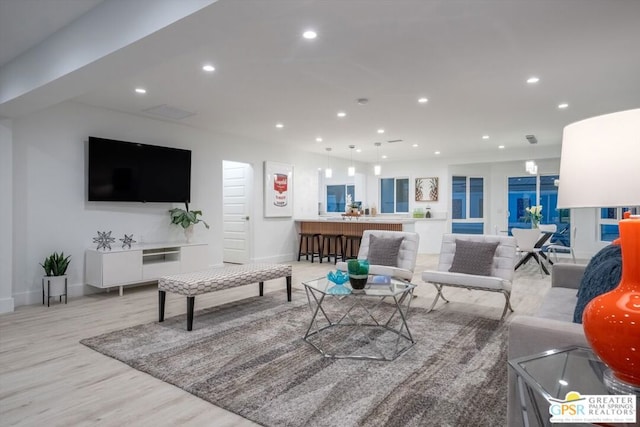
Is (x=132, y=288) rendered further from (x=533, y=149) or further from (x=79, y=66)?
(x=533, y=149)

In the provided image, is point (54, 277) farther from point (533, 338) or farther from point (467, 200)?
point (467, 200)

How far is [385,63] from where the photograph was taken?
3.60 m

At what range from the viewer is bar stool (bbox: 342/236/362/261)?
747cm

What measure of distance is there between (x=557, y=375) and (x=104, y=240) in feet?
17.9

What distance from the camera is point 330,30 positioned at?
9.61 ft

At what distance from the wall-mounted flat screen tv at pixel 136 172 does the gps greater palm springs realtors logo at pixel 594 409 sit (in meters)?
5.52

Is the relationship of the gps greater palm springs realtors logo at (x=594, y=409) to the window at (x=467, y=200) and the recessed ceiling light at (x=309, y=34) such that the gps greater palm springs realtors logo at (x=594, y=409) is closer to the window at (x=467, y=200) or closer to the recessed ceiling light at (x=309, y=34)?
the recessed ceiling light at (x=309, y=34)

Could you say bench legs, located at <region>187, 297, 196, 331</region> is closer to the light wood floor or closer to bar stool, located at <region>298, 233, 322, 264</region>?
the light wood floor

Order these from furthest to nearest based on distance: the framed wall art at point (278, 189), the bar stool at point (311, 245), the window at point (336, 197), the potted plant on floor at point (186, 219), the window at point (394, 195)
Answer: the window at point (336, 197) → the window at point (394, 195) → the bar stool at point (311, 245) → the framed wall art at point (278, 189) → the potted plant on floor at point (186, 219)

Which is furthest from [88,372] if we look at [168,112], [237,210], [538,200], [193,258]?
[538,200]

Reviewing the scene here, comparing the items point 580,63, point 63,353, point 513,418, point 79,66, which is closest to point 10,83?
point 79,66

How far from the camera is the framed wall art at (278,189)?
25.3 feet

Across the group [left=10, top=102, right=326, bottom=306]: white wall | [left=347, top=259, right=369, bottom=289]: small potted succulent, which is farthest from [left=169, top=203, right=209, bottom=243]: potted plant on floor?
[left=347, top=259, right=369, bottom=289]: small potted succulent

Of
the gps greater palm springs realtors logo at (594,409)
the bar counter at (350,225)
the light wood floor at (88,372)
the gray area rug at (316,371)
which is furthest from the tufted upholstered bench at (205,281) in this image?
the bar counter at (350,225)
